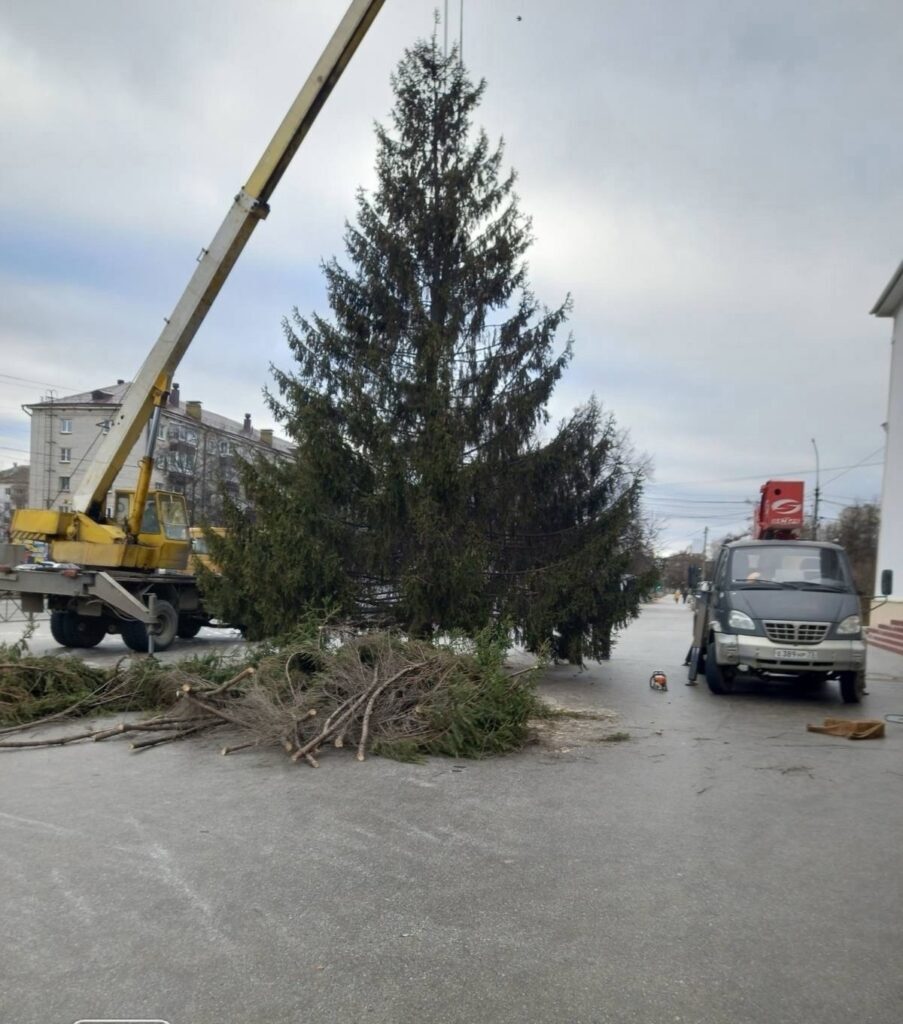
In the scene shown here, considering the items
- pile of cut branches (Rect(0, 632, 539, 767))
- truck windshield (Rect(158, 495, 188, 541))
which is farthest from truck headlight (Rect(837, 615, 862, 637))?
truck windshield (Rect(158, 495, 188, 541))

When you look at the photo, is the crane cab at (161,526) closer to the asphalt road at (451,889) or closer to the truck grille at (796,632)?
the asphalt road at (451,889)

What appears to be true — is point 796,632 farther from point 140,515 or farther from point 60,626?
point 60,626

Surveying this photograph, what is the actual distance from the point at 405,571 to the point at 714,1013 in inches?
348

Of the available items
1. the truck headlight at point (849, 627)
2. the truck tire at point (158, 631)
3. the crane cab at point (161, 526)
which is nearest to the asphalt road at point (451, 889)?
the truck headlight at point (849, 627)

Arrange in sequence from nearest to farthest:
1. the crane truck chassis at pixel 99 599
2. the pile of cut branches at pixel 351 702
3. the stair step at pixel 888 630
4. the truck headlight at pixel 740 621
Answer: the pile of cut branches at pixel 351 702 → the truck headlight at pixel 740 621 → the crane truck chassis at pixel 99 599 → the stair step at pixel 888 630

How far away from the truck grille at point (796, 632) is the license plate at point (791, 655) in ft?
0.39

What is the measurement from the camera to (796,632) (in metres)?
10.1

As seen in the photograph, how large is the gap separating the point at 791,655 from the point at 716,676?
4.07 feet

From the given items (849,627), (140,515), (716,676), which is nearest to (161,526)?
(140,515)

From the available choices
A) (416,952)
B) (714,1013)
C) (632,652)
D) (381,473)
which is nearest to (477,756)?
(416,952)

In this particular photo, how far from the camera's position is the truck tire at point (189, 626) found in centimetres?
1812

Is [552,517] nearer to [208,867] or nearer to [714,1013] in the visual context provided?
[208,867]

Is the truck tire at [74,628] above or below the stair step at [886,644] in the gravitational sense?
below

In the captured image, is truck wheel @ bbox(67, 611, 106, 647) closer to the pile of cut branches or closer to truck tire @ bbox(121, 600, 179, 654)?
truck tire @ bbox(121, 600, 179, 654)
